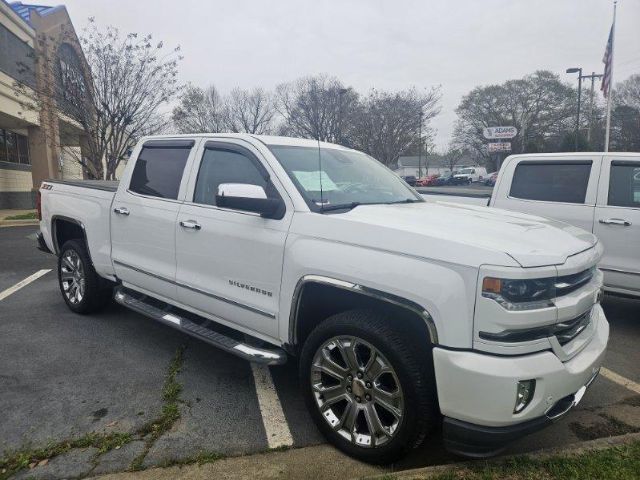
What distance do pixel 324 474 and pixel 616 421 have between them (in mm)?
2075

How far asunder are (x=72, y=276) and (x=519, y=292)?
4.86m

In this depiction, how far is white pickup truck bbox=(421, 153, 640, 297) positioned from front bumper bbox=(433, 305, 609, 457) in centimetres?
322

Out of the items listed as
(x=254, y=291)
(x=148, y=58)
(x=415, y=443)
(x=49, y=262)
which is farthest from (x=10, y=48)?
(x=415, y=443)

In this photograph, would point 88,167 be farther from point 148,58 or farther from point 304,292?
point 304,292

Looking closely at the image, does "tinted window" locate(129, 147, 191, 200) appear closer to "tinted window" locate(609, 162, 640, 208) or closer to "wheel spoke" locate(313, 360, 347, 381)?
"wheel spoke" locate(313, 360, 347, 381)

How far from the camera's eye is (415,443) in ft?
8.64

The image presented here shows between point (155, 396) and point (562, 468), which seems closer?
point (562, 468)

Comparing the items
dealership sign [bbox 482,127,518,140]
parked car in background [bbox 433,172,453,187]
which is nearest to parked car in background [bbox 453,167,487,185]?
parked car in background [bbox 433,172,453,187]

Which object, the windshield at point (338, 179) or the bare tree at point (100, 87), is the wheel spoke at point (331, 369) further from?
the bare tree at point (100, 87)

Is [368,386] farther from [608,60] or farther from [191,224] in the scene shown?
[608,60]

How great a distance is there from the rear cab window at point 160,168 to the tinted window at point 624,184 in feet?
14.7

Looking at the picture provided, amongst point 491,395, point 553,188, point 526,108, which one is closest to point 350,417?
point 491,395

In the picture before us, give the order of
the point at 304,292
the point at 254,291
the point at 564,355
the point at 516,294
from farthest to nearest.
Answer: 1. the point at 254,291
2. the point at 304,292
3. the point at 564,355
4. the point at 516,294

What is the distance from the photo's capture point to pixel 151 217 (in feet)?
13.7
